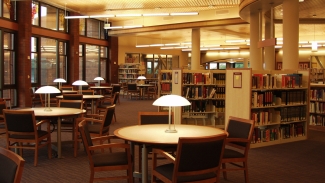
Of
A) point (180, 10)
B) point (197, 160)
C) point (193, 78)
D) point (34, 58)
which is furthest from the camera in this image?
point (180, 10)

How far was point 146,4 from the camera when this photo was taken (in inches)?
537

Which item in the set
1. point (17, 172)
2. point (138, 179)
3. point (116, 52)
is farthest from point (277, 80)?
point (116, 52)

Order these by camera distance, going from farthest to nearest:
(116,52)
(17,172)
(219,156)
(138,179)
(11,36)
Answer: (116,52)
(11,36)
(138,179)
(219,156)
(17,172)

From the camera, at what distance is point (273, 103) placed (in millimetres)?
7504

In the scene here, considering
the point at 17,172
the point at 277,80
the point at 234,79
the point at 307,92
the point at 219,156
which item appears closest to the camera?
the point at 17,172

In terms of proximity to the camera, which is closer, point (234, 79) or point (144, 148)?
point (144, 148)

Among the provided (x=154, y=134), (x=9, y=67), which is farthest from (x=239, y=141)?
(x=9, y=67)

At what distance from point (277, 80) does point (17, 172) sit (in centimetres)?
651

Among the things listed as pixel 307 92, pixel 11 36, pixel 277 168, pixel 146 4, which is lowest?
pixel 277 168

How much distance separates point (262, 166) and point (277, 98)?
240 cm

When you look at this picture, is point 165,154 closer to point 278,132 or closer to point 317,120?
point 278,132

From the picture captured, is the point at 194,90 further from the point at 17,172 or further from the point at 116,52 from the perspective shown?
the point at 116,52

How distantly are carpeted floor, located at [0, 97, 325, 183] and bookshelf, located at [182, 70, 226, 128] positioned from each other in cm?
212

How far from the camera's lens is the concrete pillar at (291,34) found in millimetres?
8383
